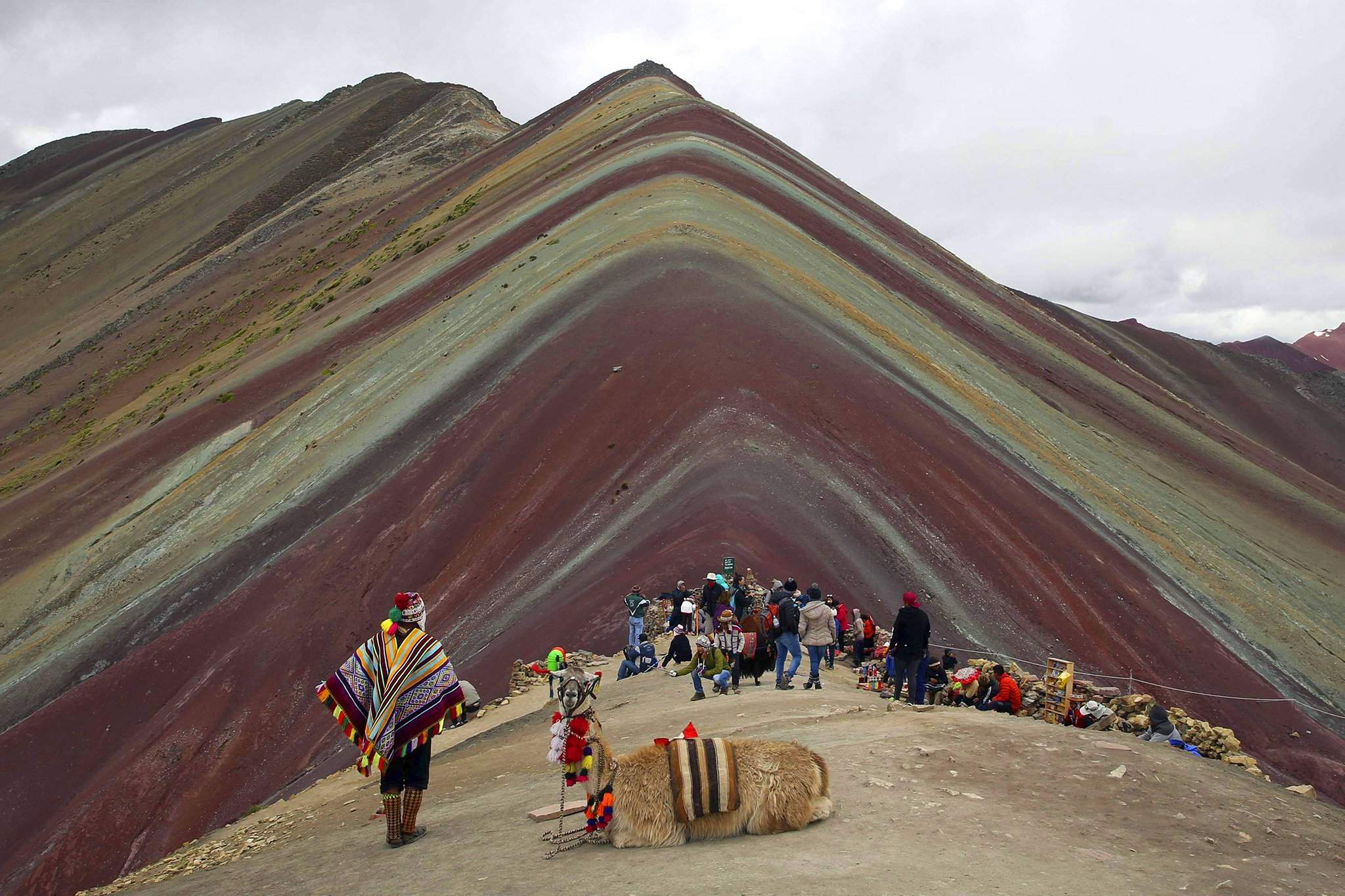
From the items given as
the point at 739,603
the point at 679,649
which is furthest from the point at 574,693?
the point at 739,603

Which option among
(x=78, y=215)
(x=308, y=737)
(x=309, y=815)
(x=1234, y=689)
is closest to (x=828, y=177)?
(x=1234, y=689)

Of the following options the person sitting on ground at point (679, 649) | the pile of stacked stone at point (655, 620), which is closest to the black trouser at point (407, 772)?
the person sitting on ground at point (679, 649)

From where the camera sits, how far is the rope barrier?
74.8ft

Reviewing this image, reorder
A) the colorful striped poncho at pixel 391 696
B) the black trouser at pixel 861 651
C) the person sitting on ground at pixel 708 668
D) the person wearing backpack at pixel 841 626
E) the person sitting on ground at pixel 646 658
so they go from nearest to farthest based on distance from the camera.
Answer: the colorful striped poncho at pixel 391 696 → the person sitting on ground at pixel 708 668 → the person sitting on ground at pixel 646 658 → the black trouser at pixel 861 651 → the person wearing backpack at pixel 841 626

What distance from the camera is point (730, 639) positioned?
15.5m

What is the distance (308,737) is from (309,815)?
32.8 feet

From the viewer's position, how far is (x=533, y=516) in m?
27.3

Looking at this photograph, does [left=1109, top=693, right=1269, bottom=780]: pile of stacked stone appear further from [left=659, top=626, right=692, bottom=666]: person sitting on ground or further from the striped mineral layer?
the striped mineral layer

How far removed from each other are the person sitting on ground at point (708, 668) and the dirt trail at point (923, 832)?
1609 mm

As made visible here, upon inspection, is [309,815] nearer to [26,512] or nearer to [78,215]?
[26,512]

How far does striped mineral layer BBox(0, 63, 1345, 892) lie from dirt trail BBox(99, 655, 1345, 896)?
9.20m

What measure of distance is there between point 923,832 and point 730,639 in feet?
22.8

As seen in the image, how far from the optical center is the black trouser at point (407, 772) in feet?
32.0

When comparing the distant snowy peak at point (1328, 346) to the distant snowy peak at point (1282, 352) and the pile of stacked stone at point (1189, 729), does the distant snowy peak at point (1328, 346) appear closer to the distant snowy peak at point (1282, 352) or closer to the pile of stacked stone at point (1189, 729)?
the distant snowy peak at point (1282, 352)
